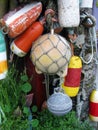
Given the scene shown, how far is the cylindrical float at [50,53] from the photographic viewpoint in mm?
1214

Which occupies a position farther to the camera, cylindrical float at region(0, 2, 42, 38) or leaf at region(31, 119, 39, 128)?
leaf at region(31, 119, 39, 128)

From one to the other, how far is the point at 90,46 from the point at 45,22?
1.01 feet

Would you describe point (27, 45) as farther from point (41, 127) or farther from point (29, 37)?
point (41, 127)

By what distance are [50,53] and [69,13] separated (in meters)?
0.20

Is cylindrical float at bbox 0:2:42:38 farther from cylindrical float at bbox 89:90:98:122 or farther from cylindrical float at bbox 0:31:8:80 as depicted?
cylindrical float at bbox 89:90:98:122

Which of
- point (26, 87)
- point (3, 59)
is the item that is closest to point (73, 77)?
point (26, 87)

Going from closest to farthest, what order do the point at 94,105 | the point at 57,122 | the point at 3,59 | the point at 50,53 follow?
1. the point at 50,53
2. the point at 3,59
3. the point at 57,122
4. the point at 94,105

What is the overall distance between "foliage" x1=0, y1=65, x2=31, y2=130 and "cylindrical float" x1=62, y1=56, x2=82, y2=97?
0.19 m

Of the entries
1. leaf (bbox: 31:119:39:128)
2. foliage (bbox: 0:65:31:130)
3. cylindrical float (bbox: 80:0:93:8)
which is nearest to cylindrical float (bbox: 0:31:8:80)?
foliage (bbox: 0:65:31:130)

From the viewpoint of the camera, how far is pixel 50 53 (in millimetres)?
1212

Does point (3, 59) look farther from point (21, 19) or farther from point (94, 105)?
point (94, 105)

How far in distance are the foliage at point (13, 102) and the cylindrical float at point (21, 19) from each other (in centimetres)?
23

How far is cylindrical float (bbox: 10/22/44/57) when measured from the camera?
1.29 metres

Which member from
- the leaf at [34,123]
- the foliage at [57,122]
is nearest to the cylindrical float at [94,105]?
the foliage at [57,122]
